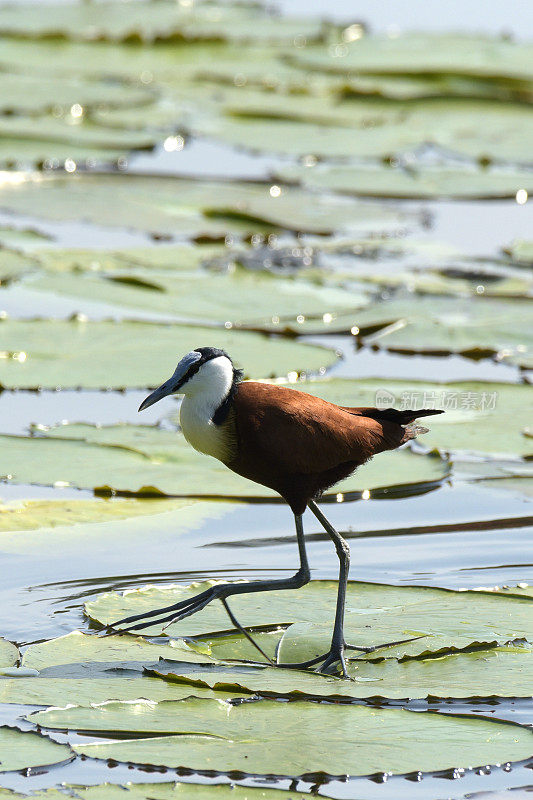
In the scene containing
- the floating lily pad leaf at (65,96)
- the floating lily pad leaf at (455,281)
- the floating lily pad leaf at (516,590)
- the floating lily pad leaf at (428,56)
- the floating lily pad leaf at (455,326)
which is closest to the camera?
the floating lily pad leaf at (516,590)

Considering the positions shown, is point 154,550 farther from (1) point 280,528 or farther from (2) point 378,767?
(2) point 378,767

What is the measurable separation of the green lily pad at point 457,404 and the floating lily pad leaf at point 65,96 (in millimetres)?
4834

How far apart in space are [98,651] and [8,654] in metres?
0.23

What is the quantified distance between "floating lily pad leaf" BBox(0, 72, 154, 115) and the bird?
20.6 feet

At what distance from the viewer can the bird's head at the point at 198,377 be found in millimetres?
3482

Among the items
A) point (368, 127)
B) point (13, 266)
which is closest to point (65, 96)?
point (368, 127)

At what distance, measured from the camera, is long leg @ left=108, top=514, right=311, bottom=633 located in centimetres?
351

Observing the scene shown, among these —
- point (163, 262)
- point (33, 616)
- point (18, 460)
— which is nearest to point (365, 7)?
point (163, 262)

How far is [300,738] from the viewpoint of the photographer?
9.49 feet

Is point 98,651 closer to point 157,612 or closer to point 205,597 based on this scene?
point 157,612

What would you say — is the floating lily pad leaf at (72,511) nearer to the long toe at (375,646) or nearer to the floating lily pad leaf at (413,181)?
the long toe at (375,646)

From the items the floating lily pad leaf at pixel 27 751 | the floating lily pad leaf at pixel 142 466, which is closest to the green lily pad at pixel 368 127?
the floating lily pad leaf at pixel 142 466

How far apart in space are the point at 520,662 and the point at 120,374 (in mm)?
2532

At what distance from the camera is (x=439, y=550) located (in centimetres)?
430
